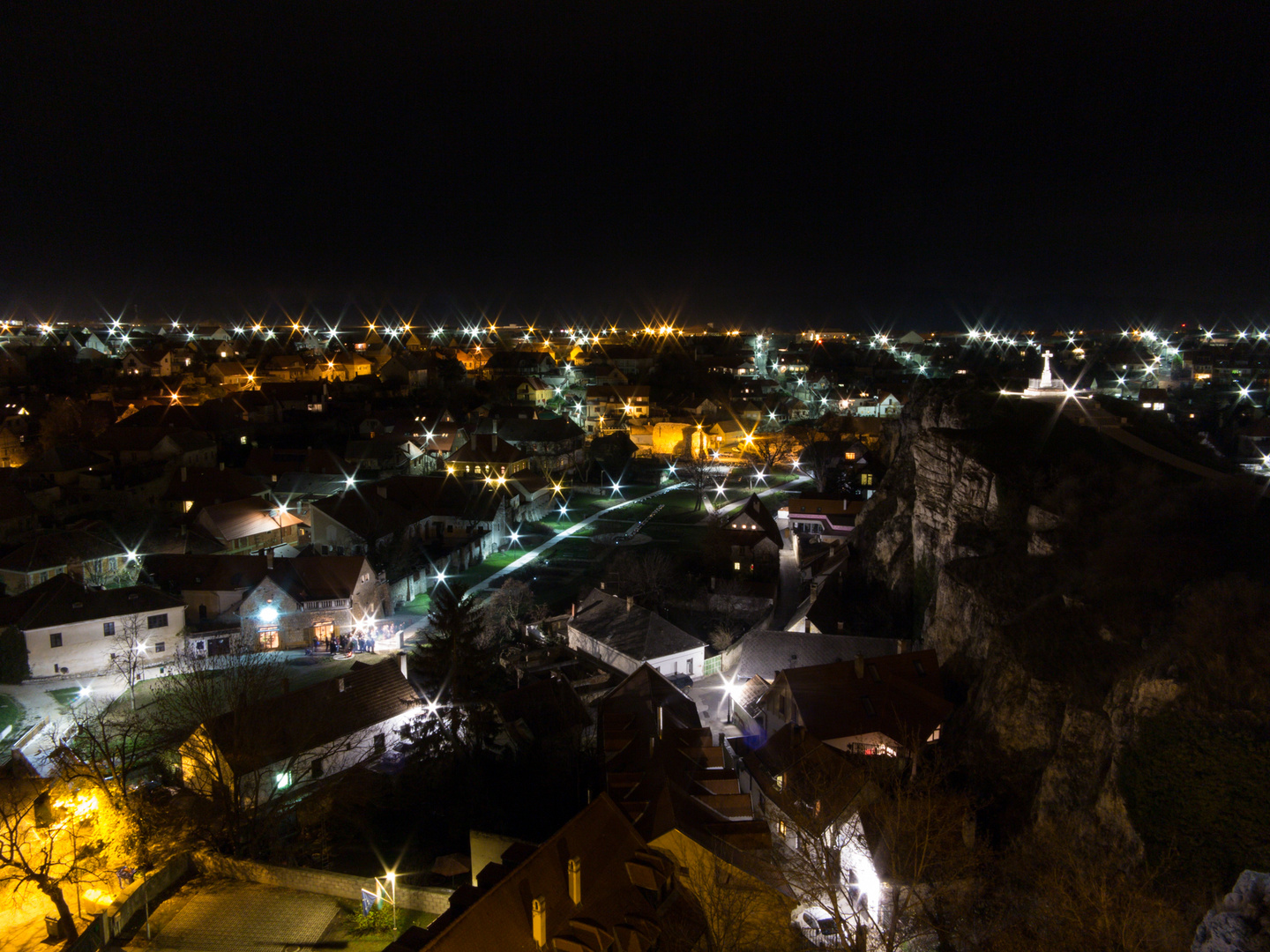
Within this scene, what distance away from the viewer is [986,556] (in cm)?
2452

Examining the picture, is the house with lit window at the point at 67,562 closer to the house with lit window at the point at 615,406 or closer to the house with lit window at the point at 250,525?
the house with lit window at the point at 250,525

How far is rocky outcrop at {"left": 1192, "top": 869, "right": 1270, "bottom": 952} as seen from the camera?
7.43m

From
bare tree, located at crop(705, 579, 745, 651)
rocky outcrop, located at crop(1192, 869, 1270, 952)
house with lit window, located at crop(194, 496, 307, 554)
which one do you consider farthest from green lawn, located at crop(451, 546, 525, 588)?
rocky outcrop, located at crop(1192, 869, 1270, 952)

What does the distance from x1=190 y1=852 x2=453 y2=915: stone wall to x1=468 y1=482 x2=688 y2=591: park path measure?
768 inches

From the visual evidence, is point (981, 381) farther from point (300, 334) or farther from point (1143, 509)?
point (300, 334)

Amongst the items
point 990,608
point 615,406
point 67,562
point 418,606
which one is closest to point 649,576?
point 418,606

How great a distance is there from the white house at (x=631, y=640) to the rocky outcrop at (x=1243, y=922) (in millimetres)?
16479

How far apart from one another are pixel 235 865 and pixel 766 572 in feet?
85.2

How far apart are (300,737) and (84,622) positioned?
36.6 feet

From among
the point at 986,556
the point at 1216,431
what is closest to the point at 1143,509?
the point at 986,556

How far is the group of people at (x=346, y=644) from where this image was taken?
25.5 m

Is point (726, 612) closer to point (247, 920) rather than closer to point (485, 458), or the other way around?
point (247, 920)

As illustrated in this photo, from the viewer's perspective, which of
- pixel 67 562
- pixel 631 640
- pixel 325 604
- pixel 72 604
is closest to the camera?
pixel 72 604

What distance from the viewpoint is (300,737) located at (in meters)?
17.3
